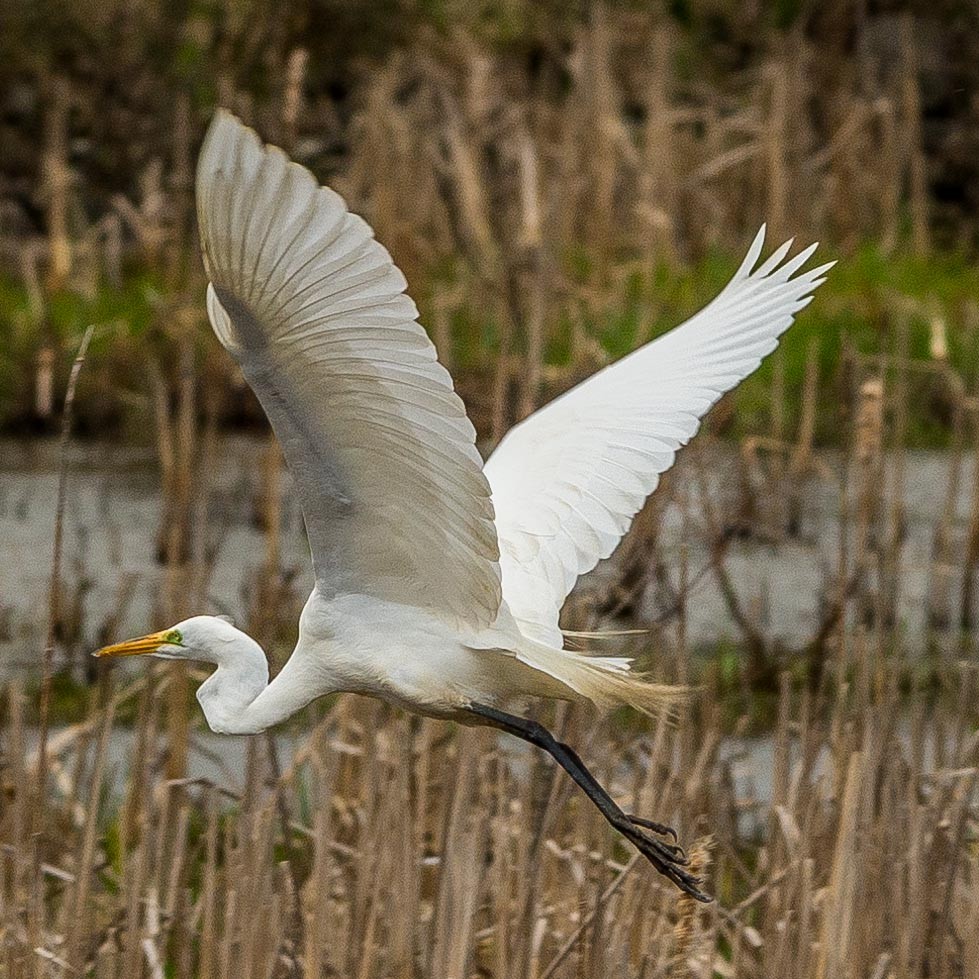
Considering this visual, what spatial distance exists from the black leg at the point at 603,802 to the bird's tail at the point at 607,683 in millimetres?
73

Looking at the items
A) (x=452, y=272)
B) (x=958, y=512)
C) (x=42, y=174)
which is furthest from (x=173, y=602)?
(x=42, y=174)

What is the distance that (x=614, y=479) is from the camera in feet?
9.08

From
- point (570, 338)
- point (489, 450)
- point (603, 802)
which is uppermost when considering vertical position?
point (570, 338)

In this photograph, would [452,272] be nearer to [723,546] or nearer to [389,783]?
[723,546]

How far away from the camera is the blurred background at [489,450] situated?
2455 mm

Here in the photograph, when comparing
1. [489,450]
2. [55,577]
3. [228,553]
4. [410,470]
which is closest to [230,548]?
[228,553]

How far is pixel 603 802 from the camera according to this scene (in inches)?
91.3

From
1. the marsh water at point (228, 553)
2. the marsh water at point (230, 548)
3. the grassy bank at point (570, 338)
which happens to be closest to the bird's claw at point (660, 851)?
the marsh water at point (228, 553)

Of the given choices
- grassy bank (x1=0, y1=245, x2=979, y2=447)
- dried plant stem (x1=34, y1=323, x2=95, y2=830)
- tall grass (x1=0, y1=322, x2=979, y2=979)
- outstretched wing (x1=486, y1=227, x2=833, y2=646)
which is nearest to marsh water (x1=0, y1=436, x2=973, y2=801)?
grassy bank (x1=0, y1=245, x2=979, y2=447)

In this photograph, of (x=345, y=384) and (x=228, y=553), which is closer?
(x=345, y=384)

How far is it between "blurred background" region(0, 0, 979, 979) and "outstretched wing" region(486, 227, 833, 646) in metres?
0.19

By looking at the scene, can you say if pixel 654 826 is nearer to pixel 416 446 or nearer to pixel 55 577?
pixel 416 446

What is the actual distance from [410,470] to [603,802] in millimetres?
455

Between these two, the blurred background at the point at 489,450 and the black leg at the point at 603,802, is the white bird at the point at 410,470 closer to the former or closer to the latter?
the black leg at the point at 603,802
